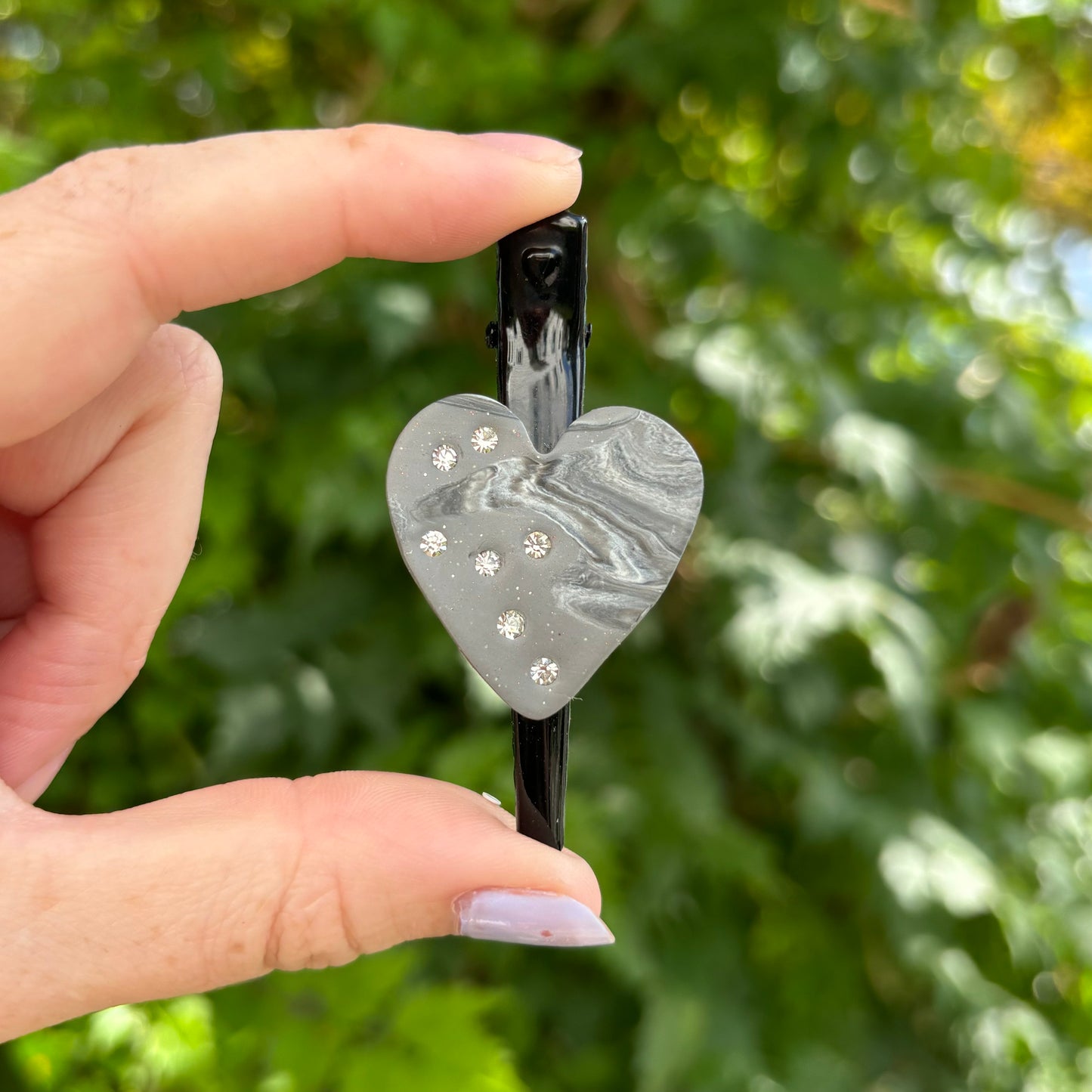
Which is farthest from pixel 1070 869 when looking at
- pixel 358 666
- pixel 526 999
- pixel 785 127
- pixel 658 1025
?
pixel 785 127

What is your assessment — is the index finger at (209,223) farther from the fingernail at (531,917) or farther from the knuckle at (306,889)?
the fingernail at (531,917)

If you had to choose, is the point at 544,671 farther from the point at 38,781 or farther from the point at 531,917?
the point at 38,781

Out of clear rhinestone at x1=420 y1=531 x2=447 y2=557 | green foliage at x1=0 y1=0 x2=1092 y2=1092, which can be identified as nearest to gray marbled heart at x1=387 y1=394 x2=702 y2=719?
clear rhinestone at x1=420 y1=531 x2=447 y2=557

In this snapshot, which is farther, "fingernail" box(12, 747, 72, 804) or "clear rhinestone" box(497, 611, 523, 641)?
"fingernail" box(12, 747, 72, 804)

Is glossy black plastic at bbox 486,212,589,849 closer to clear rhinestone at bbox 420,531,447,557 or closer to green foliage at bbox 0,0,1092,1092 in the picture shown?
clear rhinestone at bbox 420,531,447,557

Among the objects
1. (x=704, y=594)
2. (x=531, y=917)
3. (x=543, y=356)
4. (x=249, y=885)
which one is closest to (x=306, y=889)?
(x=249, y=885)

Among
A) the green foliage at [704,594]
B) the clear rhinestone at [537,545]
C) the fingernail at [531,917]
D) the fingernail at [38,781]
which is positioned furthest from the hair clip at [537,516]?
the green foliage at [704,594]

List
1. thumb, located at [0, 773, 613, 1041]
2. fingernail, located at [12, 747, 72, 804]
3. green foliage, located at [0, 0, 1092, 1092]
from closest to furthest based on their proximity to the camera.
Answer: thumb, located at [0, 773, 613, 1041]
fingernail, located at [12, 747, 72, 804]
green foliage, located at [0, 0, 1092, 1092]
